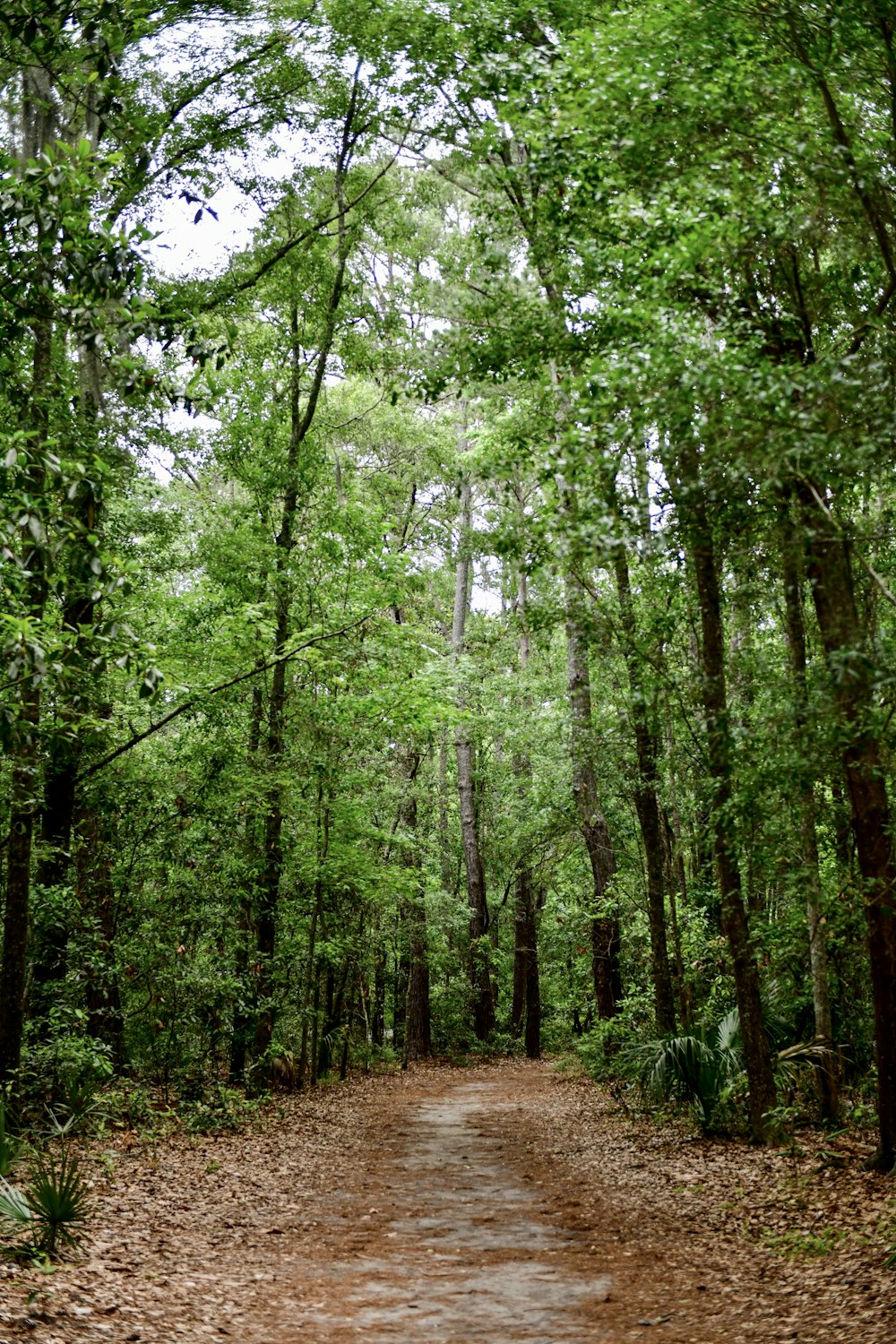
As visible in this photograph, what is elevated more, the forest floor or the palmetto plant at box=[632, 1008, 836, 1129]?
the palmetto plant at box=[632, 1008, 836, 1129]

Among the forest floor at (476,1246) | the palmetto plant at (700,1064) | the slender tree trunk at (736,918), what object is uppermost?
the slender tree trunk at (736,918)

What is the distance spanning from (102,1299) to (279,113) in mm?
15288

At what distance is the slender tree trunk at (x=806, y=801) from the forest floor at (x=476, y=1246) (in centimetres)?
88

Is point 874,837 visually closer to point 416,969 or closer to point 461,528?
point 461,528

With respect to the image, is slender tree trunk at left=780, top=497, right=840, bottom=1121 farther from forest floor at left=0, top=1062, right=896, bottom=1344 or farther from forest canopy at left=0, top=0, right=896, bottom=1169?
forest floor at left=0, top=1062, right=896, bottom=1344

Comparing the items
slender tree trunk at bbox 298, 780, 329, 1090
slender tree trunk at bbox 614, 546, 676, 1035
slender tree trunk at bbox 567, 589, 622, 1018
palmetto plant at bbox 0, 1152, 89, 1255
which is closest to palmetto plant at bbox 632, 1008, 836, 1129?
slender tree trunk at bbox 614, 546, 676, 1035

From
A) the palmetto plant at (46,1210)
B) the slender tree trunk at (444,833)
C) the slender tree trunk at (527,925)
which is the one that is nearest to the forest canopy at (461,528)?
the slender tree trunk at (527,925)

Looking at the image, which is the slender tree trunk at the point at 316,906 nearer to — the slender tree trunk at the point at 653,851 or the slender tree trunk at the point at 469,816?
the slender tree trunk at the point at 653,851

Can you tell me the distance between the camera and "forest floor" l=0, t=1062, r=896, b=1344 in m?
5.72

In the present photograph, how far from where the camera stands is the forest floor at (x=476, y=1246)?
18.8ft

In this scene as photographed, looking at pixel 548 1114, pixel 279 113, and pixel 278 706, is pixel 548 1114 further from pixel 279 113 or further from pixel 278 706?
pixel 279 113

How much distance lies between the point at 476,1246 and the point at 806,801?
4.11 meters

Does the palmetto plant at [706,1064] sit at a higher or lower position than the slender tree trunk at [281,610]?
lower

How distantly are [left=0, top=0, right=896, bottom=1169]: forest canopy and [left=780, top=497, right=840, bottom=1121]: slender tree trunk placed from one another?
53mm
